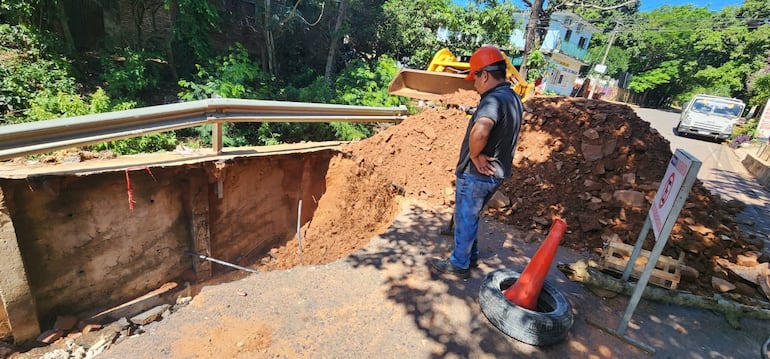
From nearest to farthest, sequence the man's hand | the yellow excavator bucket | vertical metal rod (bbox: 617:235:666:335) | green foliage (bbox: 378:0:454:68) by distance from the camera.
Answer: vertical metal rod (bbox: 617:235:666:335) → the man's hand → the yellow excavator bucket → green foliage (bbox: 378:0:454:68)

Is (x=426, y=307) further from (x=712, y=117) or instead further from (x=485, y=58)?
(x=712, y=117)

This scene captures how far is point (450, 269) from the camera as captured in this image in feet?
10.5

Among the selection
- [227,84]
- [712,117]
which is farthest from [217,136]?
[712,117]

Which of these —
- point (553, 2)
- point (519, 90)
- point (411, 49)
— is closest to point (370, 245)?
point (519, 90)

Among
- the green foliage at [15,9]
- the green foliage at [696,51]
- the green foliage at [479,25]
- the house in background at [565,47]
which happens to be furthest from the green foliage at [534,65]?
the green foliage at [696,51]

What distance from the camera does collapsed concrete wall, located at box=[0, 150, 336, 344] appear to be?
9.77 ft

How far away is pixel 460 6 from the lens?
1669 centimetres

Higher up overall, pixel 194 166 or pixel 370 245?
pixel 194 166

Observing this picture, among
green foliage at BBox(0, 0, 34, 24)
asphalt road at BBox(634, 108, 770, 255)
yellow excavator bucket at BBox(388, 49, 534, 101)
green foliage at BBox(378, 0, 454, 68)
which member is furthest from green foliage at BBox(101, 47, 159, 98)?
green foliage at BBox(378, 0, 454, 68)

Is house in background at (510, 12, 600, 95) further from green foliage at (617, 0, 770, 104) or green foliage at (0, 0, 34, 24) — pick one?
green foliage at (0, 0, 34, 24)

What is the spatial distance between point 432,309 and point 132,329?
3.05 metres

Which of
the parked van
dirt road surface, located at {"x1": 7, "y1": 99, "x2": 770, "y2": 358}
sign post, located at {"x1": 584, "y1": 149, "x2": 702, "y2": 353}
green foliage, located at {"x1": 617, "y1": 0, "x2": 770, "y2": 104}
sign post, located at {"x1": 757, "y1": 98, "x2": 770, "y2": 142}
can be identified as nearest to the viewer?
sign post, located at {"x1": 584, "y1": 149, "x2": 702, "y2": 353}

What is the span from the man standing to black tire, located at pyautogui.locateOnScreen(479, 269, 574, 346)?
1.87 ft

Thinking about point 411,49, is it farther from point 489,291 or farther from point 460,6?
point 489,291
